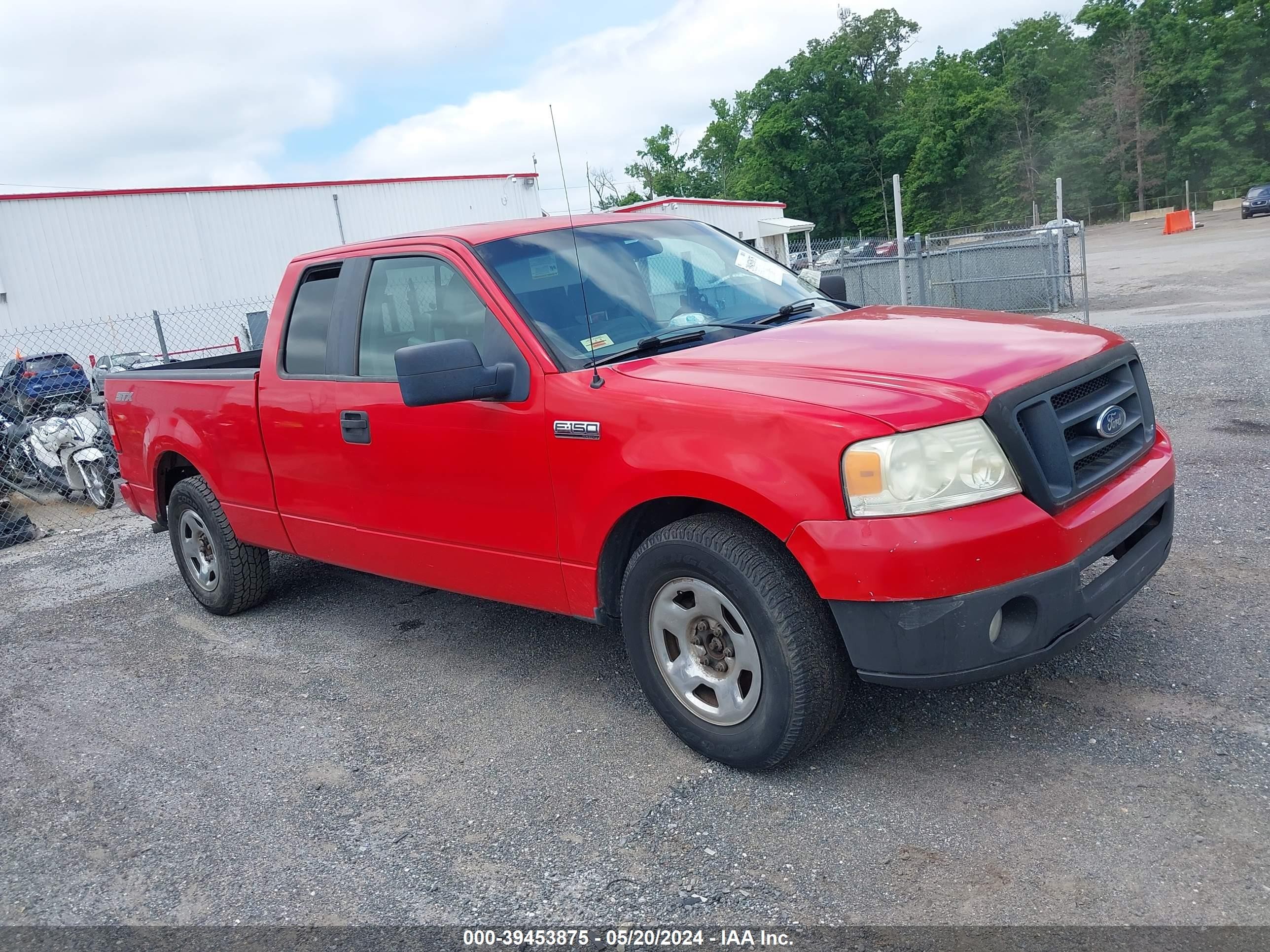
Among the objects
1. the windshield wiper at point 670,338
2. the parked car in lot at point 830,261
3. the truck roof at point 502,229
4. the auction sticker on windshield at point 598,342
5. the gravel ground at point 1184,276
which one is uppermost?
the truck roof at point 502,229

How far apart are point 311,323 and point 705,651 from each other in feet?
8.74

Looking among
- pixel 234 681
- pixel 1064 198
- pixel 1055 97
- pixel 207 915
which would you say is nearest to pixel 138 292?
pixel 234 681

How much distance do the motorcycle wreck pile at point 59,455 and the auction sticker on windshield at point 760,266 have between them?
8.17 meters

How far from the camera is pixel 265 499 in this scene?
5.26 meters

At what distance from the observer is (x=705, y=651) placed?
11.4 ft

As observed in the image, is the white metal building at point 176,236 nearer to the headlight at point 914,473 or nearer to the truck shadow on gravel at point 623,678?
the truck shadow on gravel at point 623,678

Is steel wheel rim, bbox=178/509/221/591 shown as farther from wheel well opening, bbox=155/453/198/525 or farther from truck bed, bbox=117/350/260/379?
truck bed, bbox=117/350/260/379

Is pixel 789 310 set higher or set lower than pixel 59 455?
higher

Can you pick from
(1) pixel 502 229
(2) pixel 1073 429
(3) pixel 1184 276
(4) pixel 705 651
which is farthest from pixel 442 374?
(3) pixel 1184 276

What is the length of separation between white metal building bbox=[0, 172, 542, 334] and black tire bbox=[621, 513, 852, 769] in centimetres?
2090

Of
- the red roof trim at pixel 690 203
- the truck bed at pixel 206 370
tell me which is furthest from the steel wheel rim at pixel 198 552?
the red roof trim at pixel 690 203

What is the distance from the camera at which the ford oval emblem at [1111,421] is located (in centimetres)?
337

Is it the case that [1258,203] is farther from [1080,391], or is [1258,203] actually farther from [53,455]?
[1080,391]

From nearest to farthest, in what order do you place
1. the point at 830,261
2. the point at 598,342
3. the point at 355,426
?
the point at 598,342 < the point at 355,426 < the point at 830,261
